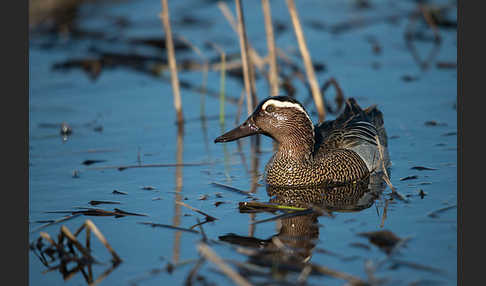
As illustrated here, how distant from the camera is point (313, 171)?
7785 mm

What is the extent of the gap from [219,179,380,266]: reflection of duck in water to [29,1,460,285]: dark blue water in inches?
4.8

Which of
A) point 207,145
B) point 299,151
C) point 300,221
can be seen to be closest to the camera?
point 300,221

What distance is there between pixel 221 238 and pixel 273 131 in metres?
2.07

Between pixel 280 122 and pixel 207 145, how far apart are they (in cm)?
186

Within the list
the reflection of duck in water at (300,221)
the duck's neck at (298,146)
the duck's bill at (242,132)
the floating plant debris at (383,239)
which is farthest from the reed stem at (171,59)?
the floating plant debris at (383,239)

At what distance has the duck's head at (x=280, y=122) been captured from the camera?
776 cm

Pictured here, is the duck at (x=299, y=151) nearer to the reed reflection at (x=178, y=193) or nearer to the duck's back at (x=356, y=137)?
the duck's back at (x=356, y=137)

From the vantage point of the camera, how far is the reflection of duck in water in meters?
5.71

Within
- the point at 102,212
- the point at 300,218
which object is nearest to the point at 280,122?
the point at 300,218

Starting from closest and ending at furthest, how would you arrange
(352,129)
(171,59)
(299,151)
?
(299,151) → (352,129) → (171,59)

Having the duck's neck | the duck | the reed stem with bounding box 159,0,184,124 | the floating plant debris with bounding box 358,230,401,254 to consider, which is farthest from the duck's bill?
the floating plant debris with bounding box 358,230,401,254

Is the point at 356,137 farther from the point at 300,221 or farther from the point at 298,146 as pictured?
the point at 300,221

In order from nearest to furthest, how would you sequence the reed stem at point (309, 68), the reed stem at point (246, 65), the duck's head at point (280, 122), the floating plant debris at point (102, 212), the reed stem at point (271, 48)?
the floating plant debris at point (102, 212) → the duck's head at point (280, 122) → the reed stem at point (246, 65) → the reed stem at point (271, 48) → the reed stem at point (309, 68)

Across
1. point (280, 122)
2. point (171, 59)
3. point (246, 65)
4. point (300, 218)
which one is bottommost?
point (300, 218)
